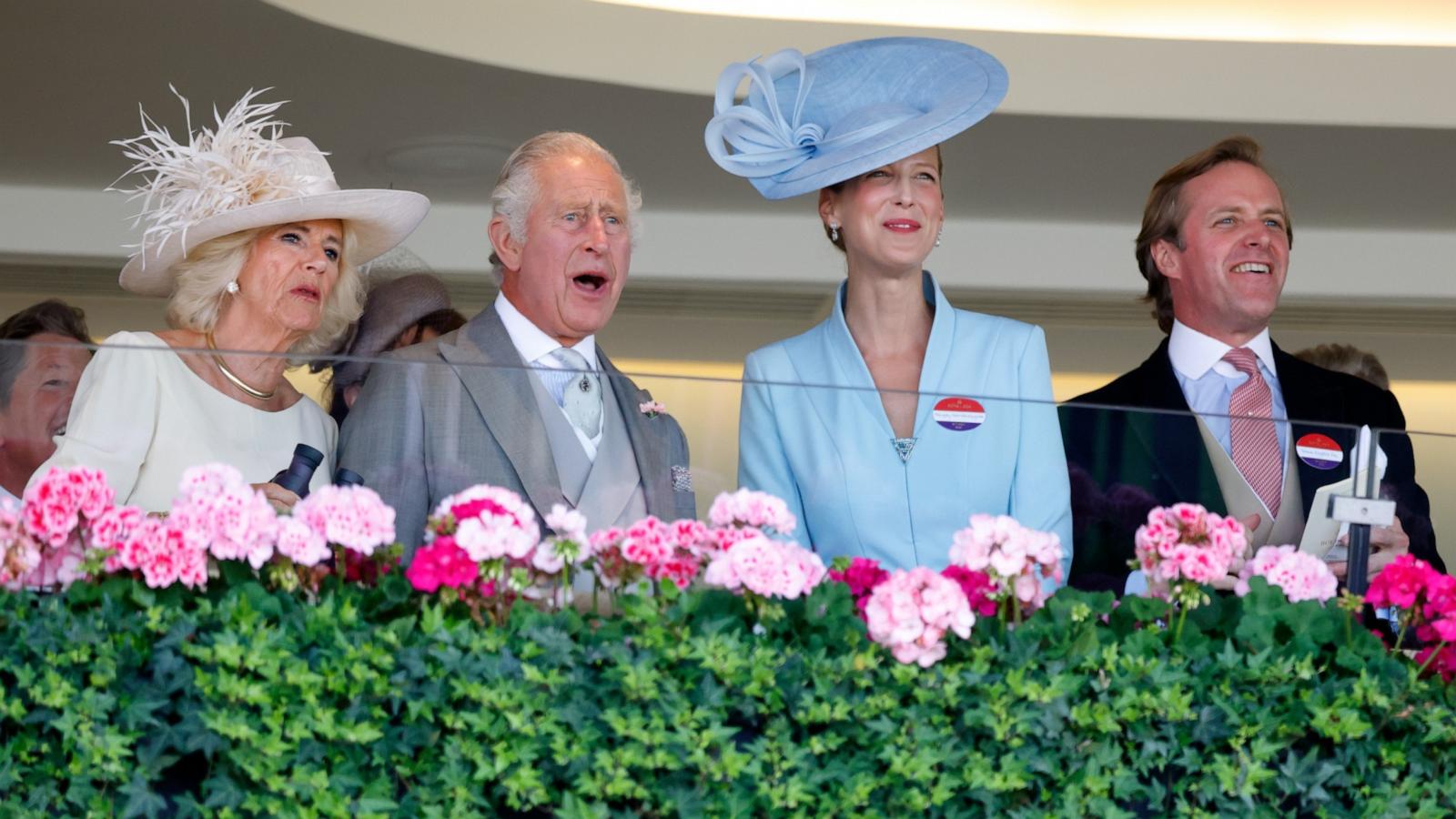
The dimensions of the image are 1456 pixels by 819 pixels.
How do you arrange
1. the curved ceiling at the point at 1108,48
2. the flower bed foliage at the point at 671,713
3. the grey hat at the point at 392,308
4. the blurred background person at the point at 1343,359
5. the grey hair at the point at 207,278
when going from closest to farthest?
1. the flower bed foliage at the point at 671,713
2. the grey hair at the point at 207,278
3. the grey hat at the point at 392,308
4. the blurred background person at the point at 1343,359
5. the curved ceiling at the point at 1108,48

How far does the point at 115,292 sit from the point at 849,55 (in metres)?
5.37

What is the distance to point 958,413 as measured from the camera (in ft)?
7.93

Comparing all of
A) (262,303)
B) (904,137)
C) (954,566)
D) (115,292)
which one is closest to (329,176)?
(262,303)

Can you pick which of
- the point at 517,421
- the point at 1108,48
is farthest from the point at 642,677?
the point at 1108,48

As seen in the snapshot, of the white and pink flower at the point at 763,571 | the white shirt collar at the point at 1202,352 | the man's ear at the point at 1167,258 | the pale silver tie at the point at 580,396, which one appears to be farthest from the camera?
the man's ear at the point at 1167,258

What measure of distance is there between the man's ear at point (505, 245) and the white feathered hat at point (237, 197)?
20cm

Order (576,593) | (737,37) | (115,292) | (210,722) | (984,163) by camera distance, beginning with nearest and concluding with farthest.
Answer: (210,722) < (576,593) < (737,37) < (984,163) < (115,292)

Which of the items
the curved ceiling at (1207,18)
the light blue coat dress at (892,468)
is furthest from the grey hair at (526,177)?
the curved ceiling at (1207,18)

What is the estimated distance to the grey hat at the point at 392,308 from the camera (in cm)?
347

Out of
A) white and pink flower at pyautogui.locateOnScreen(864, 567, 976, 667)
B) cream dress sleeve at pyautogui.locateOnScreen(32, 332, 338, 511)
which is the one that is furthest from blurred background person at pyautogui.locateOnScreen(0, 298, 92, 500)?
white and pink flower at pyautogui.locateOnScreen(864, 567, 976, 667)

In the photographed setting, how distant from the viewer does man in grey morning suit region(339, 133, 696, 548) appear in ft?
7.51

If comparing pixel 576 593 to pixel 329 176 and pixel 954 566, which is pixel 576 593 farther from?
pixel 329 176

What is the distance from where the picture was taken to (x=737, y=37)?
5891 mm

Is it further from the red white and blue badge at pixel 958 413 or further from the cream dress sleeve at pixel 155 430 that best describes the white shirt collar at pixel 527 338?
the red white and blue badge at pixel 958 413
